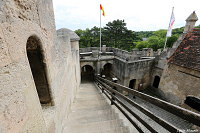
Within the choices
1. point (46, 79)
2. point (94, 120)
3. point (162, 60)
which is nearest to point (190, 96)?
point (162, 60)

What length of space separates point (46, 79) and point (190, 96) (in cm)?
927

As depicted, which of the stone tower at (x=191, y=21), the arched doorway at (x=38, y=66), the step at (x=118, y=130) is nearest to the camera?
the arched doorway at (x=38, y=66)

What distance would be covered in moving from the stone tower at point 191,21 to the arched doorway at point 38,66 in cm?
1199

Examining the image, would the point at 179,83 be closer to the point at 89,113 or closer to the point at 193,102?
the point at 193,102

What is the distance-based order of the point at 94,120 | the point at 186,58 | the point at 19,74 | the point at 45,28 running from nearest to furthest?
the point at 19,74 < the point at 45,28 < the point at 94,120 < the point at 186,58

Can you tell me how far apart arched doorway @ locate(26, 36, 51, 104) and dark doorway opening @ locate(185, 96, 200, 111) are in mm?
8992

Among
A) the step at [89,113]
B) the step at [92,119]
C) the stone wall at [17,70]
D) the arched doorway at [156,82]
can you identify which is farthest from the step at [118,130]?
the arched doorway at [156,82]

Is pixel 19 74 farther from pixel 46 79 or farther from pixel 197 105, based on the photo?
pixel 197 105

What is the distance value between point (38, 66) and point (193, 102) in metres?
9.48

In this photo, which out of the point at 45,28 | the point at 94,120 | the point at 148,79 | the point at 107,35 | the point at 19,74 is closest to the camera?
the point at 19,74

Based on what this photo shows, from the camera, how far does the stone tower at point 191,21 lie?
8164 mm

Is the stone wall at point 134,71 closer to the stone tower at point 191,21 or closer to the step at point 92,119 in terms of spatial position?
the stone tower at point 191,21

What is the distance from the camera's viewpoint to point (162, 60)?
9.71 meters

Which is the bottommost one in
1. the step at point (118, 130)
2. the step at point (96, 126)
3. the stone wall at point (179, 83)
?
the stone wall at point (179, 83)
